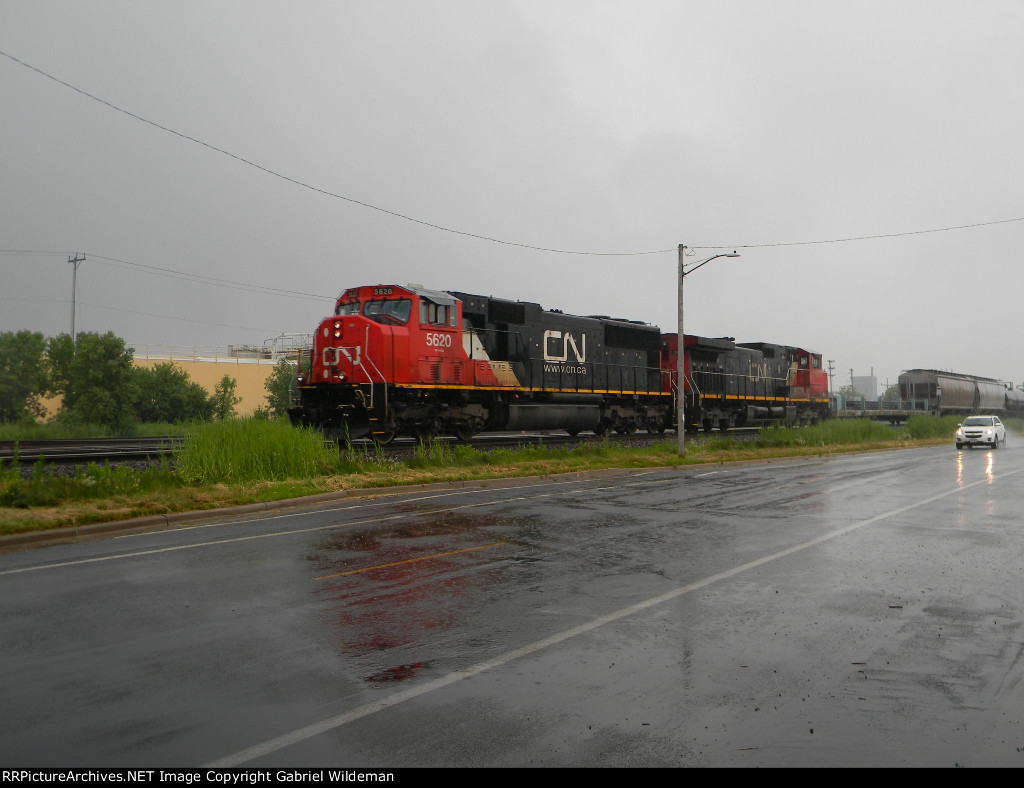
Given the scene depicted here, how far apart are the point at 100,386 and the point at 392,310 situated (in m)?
29.0

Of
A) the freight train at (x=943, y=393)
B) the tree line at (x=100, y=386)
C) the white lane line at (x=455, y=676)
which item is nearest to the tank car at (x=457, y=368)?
the white lane line at (x=455, y=676)

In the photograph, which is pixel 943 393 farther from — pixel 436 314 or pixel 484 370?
pixel 436 314

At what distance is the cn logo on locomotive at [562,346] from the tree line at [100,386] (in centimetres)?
2069

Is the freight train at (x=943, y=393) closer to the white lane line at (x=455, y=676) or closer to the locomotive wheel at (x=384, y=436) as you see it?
the locomotive wheel at (x=384, y=436)

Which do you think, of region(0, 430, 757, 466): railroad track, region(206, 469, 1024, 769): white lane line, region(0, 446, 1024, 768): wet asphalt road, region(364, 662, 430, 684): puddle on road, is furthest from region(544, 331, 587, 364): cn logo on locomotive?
region(364, 662, 430, 684): puddle on road

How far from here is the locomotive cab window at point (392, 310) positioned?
2191cm

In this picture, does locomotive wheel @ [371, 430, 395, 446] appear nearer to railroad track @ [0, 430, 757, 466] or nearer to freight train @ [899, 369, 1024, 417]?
railroad track @ [0, 430, 757, 466]

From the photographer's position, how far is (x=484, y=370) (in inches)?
965

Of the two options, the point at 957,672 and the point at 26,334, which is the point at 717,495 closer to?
the point at 957,672

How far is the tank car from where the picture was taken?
21172 millimetres

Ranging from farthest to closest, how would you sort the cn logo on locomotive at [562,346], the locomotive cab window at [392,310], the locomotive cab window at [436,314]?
the cn logo on locomotive at [562,346] → the locomotive cab window at [436,314] → the locomotive cab window at [392,310]

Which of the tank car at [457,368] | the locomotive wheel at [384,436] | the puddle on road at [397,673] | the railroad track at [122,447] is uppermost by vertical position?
the tank car at [457,368]

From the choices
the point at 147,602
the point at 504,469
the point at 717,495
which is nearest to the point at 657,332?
the point at 504,469

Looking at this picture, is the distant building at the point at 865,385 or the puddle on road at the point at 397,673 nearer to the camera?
the puddle on road at the point at 397,673
